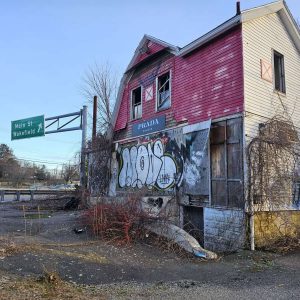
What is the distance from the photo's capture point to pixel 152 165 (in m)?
15.8

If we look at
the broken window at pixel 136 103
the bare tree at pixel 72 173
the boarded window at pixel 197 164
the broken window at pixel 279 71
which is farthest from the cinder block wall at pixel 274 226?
the bare tree at pixel 72 173

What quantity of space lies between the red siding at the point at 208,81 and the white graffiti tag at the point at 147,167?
4.94ft

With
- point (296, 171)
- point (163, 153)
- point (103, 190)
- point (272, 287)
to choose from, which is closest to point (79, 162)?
point (103, 190)

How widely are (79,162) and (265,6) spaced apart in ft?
46.7

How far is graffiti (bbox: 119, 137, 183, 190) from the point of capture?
47.7 feet

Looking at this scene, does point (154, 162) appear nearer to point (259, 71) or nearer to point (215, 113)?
point (215, 113)

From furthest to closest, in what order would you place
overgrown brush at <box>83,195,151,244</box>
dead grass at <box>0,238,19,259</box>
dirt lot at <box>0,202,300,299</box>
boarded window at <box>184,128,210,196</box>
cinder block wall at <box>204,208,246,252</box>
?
boarded window at <box>184,128,210,196</box>
cinder block wall at <box>204,208,246,252</box>
overgrown brush at <box>83,195,151,244</box>
dead grass at <box>0,238,19,259</box>
dirt lot at <box>0,202,300,299</box>

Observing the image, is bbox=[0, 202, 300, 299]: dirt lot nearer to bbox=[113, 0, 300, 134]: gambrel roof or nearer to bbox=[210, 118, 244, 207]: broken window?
Result: bbox=[210, 118, 244, 207]: broken window

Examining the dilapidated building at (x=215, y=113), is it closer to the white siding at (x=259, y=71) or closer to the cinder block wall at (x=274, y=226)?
the white siding at (x=259, y=71)

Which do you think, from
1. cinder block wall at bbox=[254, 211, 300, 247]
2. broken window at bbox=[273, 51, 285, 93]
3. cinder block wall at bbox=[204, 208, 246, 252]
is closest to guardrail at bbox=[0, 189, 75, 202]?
cinder block wall at bbox=[204, 208, 246, 252]

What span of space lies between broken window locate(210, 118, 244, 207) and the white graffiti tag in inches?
93.4

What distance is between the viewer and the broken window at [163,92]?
50.7 feet

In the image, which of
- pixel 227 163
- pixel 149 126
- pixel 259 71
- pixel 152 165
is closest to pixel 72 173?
pixel 149 126

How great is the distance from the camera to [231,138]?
39.2 feet
